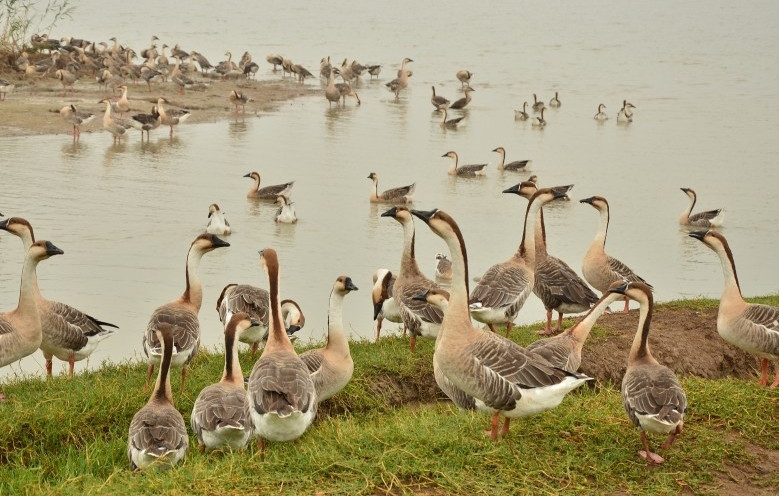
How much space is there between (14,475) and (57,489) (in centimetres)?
91

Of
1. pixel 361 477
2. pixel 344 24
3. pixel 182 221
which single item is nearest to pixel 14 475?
pixel 361 477

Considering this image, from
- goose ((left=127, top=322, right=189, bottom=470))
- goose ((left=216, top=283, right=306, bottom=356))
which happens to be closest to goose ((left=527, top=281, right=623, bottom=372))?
goose ((left=216, top=283, right=306, bottom=356))

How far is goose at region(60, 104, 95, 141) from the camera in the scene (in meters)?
24.2

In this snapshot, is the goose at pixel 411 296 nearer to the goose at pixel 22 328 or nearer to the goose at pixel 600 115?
the goose at pixel 22 328

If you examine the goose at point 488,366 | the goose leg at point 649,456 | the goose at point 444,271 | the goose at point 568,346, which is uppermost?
the goose at point 488,366

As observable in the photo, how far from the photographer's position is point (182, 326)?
9.33 metres

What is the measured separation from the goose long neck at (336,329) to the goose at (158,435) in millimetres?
1754

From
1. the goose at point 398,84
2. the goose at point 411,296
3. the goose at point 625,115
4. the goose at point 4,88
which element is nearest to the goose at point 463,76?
the goose at point 398,84

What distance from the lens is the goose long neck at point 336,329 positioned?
29.2 feet

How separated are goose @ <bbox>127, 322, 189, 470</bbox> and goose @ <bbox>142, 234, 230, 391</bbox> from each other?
3.12 feet

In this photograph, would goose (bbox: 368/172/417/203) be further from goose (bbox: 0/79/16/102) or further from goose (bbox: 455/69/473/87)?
goose (bbox: 455/69/473/87)

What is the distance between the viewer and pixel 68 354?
1016 cm

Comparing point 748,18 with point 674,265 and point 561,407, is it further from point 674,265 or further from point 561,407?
point 561,407

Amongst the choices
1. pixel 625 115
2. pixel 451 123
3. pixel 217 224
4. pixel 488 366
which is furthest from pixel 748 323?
pixel 625 115
